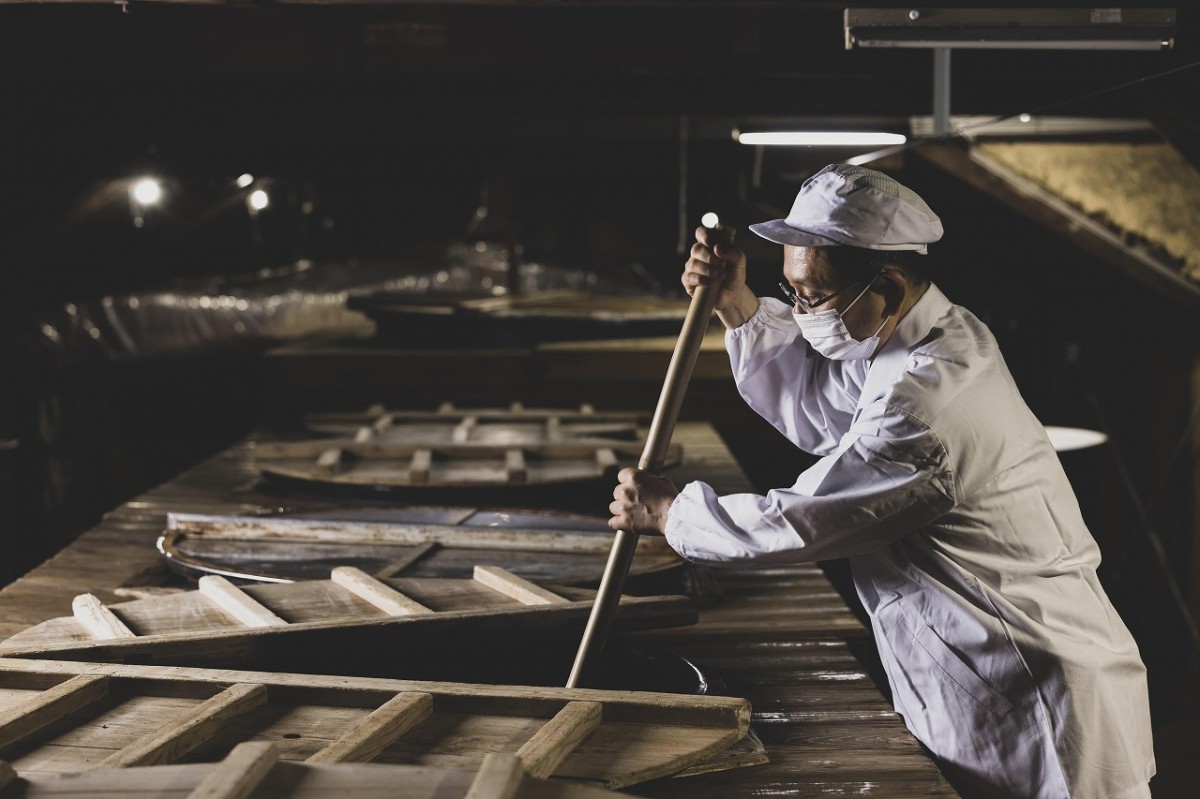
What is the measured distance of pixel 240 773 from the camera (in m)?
1.46

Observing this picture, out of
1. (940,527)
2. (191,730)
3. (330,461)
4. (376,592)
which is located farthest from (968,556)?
(330,461)

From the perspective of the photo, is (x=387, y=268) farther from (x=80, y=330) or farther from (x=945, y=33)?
(x=945, y=33)

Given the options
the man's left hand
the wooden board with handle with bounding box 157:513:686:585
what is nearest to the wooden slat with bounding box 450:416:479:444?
the wooden board with handle with bounding box 157:513:686:585

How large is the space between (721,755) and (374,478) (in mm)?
2462

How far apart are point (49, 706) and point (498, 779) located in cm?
97

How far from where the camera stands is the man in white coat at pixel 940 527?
6.89 feet

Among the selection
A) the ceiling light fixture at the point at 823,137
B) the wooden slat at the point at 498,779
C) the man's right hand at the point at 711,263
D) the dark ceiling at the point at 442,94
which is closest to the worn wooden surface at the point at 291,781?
the wooden slat at the point at 498,779

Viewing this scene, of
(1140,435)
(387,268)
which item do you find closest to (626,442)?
(1140,435)

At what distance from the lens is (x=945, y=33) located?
288cm

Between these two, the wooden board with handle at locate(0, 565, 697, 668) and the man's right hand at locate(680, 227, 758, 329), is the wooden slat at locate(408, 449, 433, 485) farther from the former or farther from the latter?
the man's right hand at locate(680, 227, 758, 329)

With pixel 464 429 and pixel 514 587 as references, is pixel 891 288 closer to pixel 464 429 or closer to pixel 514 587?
pixel 514 587

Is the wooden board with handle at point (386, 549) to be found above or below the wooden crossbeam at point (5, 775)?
below

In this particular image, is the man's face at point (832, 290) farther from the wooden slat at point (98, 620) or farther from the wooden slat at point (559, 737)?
the wooden slat at point (98, 620)

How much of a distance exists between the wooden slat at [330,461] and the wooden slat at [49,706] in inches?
85.8
